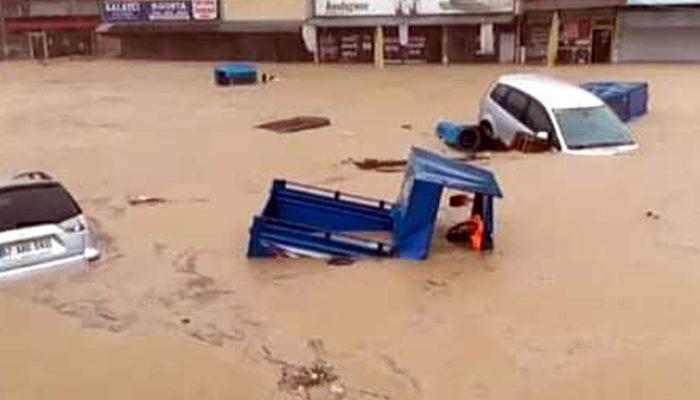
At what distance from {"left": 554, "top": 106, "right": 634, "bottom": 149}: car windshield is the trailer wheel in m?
2.10

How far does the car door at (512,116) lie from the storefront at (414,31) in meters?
20.8

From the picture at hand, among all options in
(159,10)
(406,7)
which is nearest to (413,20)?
(406,7)

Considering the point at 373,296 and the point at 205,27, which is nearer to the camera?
the point at 373,296

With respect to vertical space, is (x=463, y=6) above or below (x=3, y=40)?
above

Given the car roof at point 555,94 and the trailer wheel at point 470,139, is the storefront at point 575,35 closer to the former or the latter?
the car roof at point 555,94

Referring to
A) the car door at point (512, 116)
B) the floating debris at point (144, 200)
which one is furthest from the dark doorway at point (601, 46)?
the floating debris at point (144, 200)

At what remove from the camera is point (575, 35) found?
1561 inches

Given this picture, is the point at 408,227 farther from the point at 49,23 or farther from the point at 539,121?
the point at 49,23

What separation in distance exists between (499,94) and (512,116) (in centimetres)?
97

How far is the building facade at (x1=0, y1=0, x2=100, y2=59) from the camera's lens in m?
52.2

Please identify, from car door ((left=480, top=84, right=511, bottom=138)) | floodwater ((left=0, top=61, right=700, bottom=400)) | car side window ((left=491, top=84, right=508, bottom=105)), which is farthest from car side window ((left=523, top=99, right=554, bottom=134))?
car side window ((left=491, top=84, right=508, bottom=105))

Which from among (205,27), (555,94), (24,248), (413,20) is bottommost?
(24,248)

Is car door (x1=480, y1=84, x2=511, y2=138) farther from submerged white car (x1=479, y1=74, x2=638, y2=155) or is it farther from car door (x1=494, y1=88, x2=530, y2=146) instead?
submerged white car (x1=479, y1=74, x2=638, y2=155)

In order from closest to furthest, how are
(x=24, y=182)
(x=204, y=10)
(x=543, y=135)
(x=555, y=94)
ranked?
(x=24, y=182) < (x=543, y=135) < (x=555, y=94) < (x=204, y=10)
